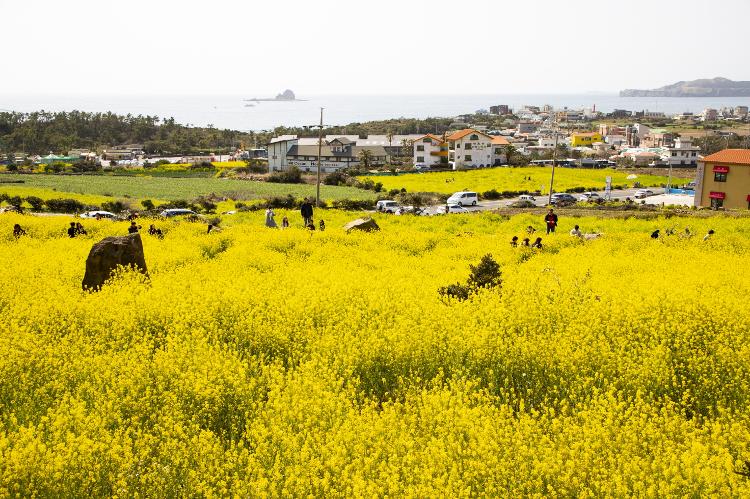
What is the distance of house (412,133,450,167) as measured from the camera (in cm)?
10769

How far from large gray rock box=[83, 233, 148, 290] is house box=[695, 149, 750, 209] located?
53.6 meters

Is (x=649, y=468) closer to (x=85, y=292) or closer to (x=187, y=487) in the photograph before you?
(x=187, y=487)

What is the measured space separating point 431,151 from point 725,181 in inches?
2169

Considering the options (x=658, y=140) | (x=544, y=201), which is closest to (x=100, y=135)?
(x=544, y=201)

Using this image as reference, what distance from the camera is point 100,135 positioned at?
537 ft

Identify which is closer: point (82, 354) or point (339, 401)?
point (339, 401)

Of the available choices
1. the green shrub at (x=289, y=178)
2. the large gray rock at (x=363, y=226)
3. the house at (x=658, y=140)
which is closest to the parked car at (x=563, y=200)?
the large gray rock at (x=363, y=226)

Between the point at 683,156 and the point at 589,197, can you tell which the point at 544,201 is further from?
the point at 683,156

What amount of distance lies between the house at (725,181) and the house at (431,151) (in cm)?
5144

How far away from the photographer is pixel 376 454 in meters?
9.36

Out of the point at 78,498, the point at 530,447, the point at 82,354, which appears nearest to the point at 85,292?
the point at 82,354

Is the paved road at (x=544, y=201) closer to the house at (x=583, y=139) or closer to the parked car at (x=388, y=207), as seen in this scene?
the parked car at (x=388, y=207)

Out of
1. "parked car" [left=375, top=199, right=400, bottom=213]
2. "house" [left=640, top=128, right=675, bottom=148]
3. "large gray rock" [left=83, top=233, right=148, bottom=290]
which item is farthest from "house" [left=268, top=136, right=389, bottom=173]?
"house" [left=640, top=128, right=675, bottom=148]

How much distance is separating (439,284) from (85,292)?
10346mm
